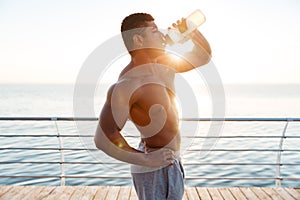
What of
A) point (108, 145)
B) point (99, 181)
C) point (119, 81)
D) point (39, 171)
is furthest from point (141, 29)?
point (39, 171)

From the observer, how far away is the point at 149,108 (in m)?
1.27

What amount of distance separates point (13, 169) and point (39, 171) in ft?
2.21

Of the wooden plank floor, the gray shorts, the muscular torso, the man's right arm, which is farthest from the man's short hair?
the wooden plank floor

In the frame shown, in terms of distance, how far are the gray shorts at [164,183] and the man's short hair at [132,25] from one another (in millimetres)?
564

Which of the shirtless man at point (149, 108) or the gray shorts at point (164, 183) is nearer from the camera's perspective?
the shirtless man at point (149, 108)

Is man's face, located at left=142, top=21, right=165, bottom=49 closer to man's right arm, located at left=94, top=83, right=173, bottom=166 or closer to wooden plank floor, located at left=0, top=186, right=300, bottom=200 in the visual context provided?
man's right arm, located at left=94, top=83, right=173, bottom=166

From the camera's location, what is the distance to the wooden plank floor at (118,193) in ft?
9.11

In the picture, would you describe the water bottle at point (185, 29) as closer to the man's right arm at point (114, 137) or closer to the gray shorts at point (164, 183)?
the man's right arm at point (114, 137)

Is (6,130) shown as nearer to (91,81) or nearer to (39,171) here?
(39,171)

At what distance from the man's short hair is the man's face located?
0.08ft

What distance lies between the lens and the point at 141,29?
128 cm

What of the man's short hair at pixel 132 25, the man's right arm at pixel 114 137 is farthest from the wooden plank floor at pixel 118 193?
the man's short hair at pixel 132 25

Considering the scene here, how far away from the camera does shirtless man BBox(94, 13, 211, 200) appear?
1200mm

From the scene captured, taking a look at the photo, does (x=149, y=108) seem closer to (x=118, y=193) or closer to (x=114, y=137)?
(x=114, y=137)
